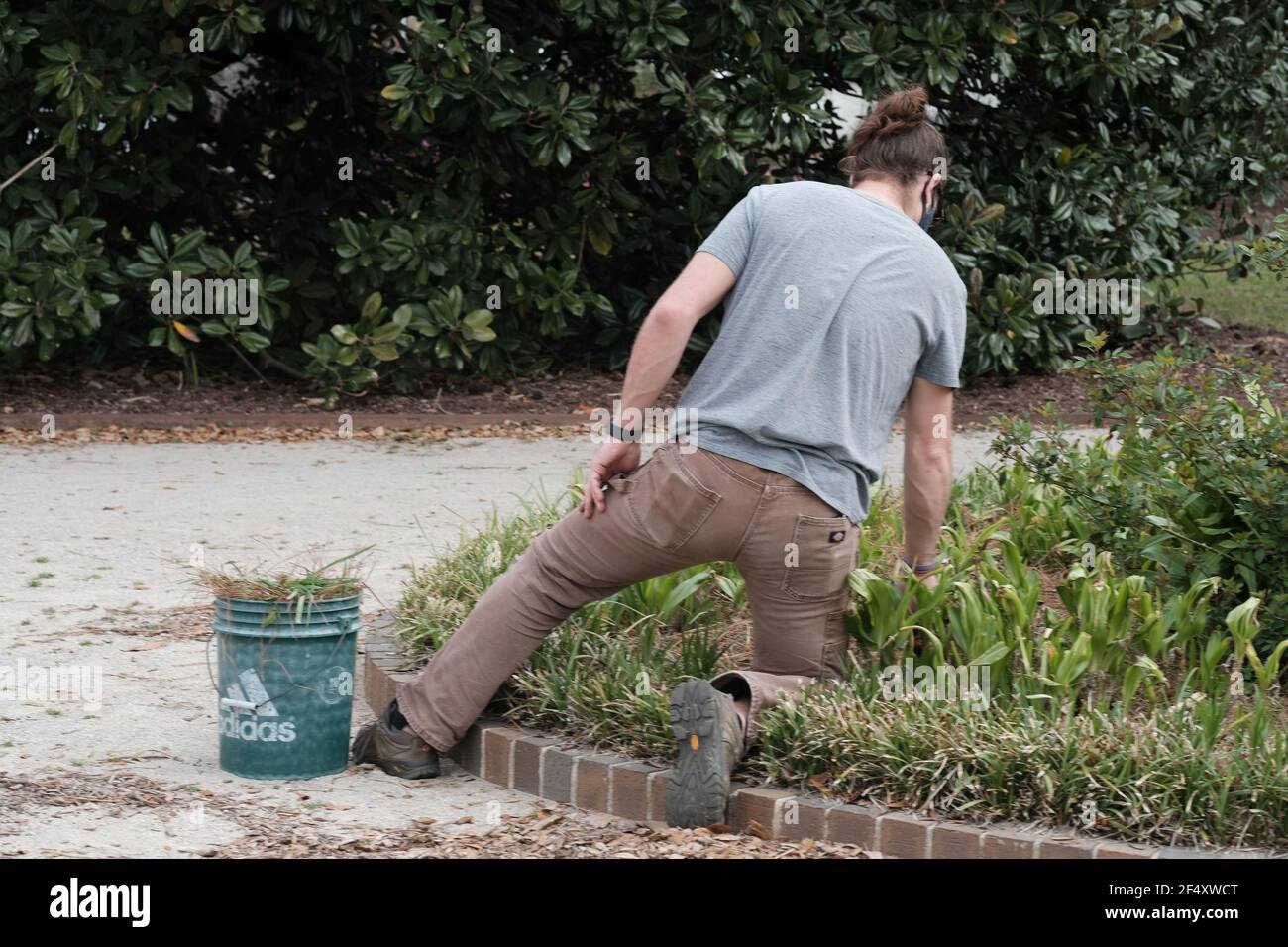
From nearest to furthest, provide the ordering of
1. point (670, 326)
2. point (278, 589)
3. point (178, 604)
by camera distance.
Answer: point (670, 326), point (278, 589), point (178, 604)

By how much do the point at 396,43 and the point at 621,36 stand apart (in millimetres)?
2351

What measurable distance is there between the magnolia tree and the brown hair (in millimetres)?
5656

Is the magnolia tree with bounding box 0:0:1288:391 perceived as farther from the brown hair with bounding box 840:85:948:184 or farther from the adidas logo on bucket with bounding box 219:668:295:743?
the adidas logo on bucket with bounding box 219:668:295:743

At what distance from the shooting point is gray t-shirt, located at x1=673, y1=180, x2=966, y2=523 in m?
4.16

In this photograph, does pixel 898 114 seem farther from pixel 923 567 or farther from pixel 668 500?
pixel 923 567

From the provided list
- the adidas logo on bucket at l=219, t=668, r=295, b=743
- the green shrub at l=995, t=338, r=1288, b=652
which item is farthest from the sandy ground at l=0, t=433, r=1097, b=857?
the green shrub at l=995, t=338, r=1288, b=652

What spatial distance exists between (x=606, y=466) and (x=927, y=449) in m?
0.84

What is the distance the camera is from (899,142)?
14.2 ft

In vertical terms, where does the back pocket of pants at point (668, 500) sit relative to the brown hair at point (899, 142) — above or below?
below

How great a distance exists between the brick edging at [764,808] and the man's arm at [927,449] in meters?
0.85

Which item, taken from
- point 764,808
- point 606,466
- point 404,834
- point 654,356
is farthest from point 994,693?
point 404,834

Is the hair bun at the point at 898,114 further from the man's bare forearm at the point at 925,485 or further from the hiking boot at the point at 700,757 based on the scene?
the hiking boot at the point at 700,757

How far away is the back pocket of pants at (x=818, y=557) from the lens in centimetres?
425

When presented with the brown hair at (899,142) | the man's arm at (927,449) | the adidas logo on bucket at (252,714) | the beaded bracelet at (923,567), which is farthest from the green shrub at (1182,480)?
the adidas logo on bucket at (252,714)
